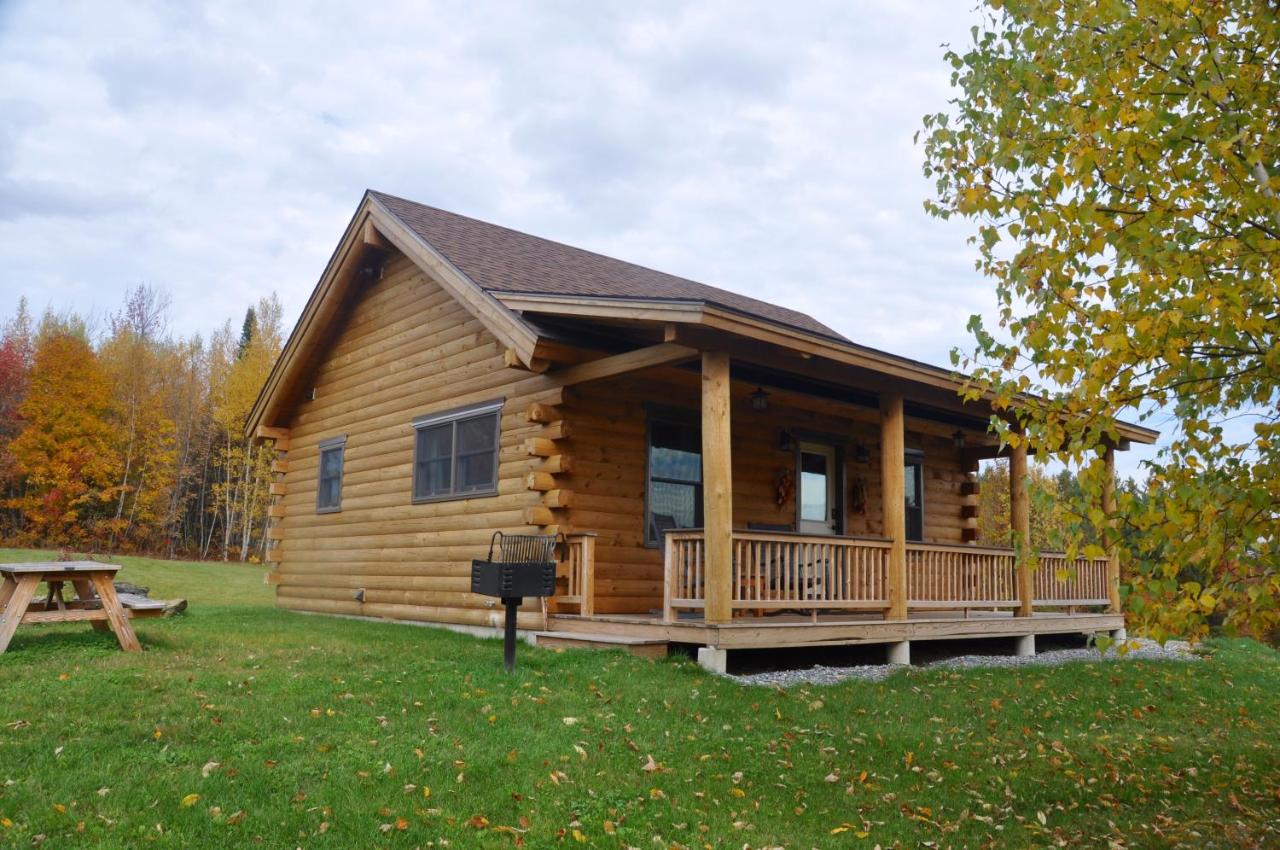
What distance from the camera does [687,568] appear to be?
949 centimetres

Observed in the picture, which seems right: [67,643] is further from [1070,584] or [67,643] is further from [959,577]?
[1070,584]

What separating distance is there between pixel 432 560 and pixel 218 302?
47769mm

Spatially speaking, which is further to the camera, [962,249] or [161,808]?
[962,249]

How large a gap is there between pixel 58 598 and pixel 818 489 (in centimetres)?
967

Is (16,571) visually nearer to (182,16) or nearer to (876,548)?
(182,16)

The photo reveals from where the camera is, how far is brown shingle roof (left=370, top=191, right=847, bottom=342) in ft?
40.8

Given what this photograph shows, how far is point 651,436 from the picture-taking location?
39.0 ft

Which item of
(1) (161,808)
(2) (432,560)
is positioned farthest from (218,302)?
(1) (161,808)

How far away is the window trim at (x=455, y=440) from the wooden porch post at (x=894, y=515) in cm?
462

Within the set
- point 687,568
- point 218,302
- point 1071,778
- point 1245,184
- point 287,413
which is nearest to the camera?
point 1245,184

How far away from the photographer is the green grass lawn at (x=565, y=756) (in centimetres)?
491

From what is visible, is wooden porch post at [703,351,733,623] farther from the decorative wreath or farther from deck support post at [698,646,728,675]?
the decorative wreath

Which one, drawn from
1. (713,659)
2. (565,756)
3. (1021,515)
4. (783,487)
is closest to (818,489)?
(783,487)

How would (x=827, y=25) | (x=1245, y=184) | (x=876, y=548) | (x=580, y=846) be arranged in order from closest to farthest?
(x=580, y=846)
(x=1245, y=184)
(x=827, y=25)
(x=876, y=548)
